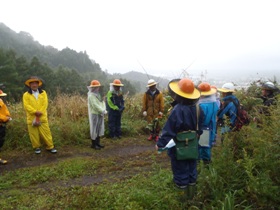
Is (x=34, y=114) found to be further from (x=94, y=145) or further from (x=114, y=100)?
(x=114, y=100)

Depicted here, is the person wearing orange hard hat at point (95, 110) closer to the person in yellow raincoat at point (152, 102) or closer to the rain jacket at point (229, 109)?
the person in yellow raincoat at point (152, 102)

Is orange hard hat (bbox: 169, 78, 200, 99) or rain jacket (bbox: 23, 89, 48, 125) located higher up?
orange hard hat (bbox: 169, 78, 200, 99)

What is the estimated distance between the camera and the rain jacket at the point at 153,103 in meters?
7.01

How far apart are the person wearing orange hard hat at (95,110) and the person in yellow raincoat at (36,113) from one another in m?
1.10

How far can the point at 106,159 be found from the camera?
224 inches

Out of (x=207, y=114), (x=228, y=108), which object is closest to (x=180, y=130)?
(x=207, y=114)

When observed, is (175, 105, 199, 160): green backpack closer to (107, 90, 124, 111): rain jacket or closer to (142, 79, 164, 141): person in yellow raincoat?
(142, 79, 164, 141): person in yellow raincoat

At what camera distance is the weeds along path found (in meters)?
4.66

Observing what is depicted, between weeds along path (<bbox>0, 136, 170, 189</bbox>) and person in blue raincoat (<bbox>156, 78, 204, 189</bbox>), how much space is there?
1230 millimetres

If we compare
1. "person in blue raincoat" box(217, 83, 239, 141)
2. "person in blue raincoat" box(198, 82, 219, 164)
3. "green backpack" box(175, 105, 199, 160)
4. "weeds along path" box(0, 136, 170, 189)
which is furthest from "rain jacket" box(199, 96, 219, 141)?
"weeds along path" box(0, 136, 170, 189)

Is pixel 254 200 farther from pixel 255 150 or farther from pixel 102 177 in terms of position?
pixel 102 177

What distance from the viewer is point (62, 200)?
368cm

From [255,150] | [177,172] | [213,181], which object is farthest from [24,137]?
[255,150]

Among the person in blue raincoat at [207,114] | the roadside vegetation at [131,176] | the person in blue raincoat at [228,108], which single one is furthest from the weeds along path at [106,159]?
the person in blue raincoat at [228,108]
